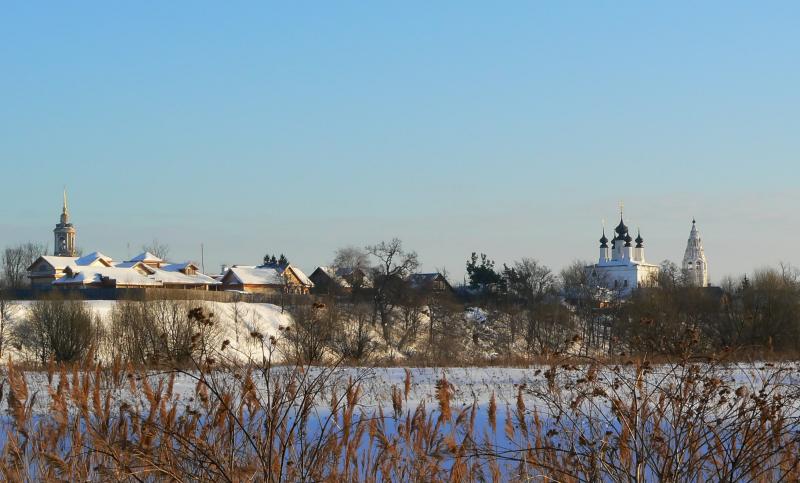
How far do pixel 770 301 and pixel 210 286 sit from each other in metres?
56.0

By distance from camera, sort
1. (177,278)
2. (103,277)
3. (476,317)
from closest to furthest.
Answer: (476,317) → (103,277) → (177,278)

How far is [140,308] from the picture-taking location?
4503 cm

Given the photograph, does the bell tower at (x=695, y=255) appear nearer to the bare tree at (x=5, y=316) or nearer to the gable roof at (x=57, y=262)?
the gable roof at (x=57, y=262)

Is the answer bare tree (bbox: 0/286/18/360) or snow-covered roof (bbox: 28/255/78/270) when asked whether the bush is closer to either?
bare tree (bbox: 0/286/18/360)

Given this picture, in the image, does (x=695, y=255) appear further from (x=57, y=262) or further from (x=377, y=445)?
(x=377, y=445)

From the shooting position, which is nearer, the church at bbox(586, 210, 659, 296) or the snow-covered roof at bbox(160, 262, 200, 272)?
the snow-covered roof at bbox(160, 262, 200, 272)

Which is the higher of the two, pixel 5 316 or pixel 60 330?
pixel 60 330

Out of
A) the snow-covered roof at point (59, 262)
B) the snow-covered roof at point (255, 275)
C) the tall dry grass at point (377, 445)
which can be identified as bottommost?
the snow-covered roof at point (255, 275)

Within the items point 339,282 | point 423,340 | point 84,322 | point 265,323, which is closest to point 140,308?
point 84,322

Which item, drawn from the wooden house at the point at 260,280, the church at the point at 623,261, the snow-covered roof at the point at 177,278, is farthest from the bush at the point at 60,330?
the church at the point at 623,261

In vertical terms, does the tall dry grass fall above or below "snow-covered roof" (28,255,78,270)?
above

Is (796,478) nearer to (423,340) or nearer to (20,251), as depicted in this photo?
(423,340)

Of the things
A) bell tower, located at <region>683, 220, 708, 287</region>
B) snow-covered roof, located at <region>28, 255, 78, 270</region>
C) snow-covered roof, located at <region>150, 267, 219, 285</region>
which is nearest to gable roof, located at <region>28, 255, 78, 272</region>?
snow-covered roof, located at <region>28, 255, 78, 270</region>

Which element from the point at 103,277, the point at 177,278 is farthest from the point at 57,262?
the point at 177,278
